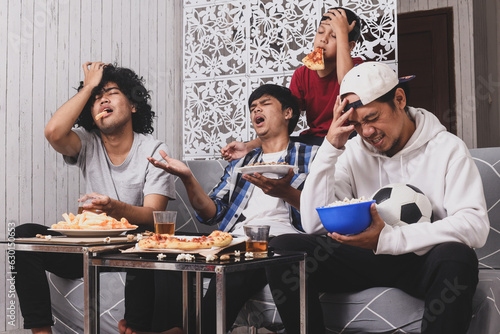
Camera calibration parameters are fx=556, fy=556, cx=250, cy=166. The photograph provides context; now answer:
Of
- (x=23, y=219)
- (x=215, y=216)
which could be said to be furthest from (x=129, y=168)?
(x=23, y=219)

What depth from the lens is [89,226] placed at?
1.94 metres

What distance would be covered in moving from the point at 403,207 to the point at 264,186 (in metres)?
0.56

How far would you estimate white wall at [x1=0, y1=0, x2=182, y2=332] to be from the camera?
2.83m

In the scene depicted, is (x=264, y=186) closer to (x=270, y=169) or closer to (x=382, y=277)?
(x=270, y=169)

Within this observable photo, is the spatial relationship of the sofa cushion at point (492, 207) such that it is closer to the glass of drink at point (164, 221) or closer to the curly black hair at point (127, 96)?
the glass of drink at point (164, 221)

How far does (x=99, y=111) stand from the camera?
269cm

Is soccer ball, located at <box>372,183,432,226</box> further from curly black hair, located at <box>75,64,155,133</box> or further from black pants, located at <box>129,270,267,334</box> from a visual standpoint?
curly black hair, located at <box>75,64,155,133</box>

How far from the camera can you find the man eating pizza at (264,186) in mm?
2344

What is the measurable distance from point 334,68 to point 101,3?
1.55m

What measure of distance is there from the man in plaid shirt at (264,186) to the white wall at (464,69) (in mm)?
2725

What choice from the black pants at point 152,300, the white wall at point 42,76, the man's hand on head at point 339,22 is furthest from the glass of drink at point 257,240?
the white wall at point 42,76

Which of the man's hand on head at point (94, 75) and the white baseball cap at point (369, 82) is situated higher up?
the man's hand on head at point (94, 75)

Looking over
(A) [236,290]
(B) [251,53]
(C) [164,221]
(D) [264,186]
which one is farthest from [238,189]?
(B) [251,53]

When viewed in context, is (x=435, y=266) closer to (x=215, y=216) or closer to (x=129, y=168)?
(x=215, y=216)
